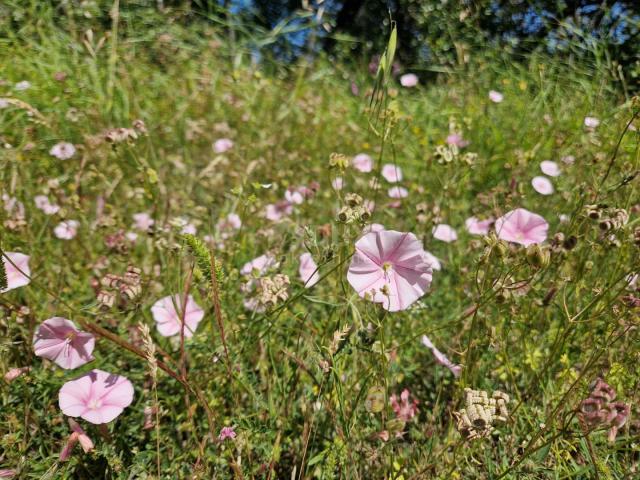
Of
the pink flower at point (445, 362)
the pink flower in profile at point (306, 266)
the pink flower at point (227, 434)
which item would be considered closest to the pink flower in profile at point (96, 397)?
the pink flower at point (227, 434)

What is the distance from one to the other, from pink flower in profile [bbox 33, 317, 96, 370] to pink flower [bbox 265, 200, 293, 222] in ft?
3.62

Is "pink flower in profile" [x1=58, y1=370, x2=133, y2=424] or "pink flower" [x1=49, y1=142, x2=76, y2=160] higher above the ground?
"pink flower in profile" [x1=58, y1=370, x2=133, y2=424]

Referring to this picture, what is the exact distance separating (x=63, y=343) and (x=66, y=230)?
2.98ft

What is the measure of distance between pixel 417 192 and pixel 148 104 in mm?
2018

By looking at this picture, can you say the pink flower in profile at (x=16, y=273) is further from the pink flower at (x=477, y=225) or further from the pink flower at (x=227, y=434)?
the pink flower at (x=477, y=225)

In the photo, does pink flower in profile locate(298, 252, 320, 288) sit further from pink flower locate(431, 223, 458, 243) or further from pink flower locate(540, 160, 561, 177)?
pink flower locate(540, 160, 561, 177)

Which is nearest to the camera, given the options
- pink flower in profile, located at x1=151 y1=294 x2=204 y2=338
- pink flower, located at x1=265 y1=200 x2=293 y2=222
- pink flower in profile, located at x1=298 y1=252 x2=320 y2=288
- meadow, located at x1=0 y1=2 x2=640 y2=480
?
meadow, located at x1=0 y1=2 x2=640 y2=480

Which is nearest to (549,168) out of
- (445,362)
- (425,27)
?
(445,362)

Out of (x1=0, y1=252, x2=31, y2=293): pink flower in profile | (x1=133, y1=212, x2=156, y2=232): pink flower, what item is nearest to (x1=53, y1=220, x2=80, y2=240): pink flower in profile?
(x1=133, y1=212, x2=156, y2=232): pink flower

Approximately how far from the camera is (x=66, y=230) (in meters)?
1.96

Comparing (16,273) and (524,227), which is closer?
(16,273)

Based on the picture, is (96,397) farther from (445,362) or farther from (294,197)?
(294,197)

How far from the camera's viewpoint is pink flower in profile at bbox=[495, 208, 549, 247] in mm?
1504

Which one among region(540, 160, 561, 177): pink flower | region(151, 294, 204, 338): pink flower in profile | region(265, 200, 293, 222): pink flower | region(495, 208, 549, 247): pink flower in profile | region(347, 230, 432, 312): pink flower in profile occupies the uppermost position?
region(347, 230, 432, 312): pink flower in profile
